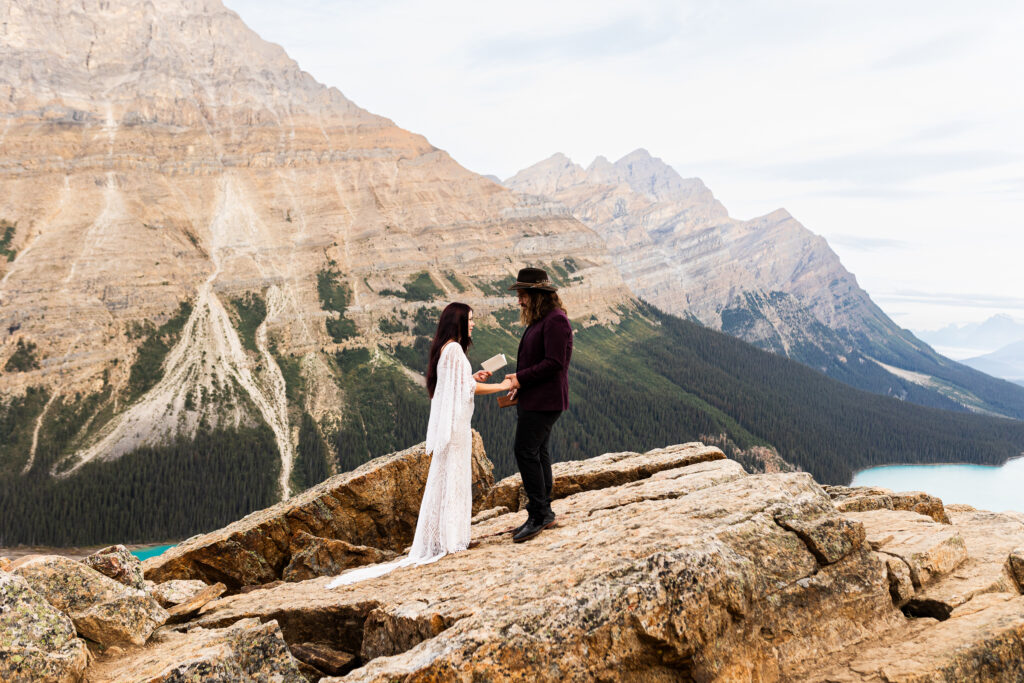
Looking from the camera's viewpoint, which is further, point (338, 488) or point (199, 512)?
point (199, 512)

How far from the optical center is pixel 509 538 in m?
12.9

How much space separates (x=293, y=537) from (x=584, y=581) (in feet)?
41.7

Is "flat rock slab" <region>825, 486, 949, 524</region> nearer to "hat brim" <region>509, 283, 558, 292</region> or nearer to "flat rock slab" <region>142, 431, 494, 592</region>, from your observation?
"hat brim" <region>509, 283, 558, 292</region>

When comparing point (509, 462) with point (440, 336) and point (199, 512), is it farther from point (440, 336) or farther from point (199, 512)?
point (440, 336)

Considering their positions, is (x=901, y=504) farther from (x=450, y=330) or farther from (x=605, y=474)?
(x=450, y=330)

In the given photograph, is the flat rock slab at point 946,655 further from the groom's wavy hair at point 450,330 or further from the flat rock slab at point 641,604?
the groom's wavy hair at point 450,330

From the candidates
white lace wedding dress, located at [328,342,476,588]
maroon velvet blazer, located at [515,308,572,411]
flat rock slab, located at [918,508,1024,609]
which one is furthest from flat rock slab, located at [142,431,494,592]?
flat rock slab, located at [918,508,1024,609]

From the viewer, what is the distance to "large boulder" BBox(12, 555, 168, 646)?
10.5m

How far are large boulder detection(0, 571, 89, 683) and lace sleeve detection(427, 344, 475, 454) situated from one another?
633 centimetres

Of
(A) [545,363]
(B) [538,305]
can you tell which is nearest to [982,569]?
(A) [545,363]

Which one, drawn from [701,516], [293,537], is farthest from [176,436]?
[701,516]

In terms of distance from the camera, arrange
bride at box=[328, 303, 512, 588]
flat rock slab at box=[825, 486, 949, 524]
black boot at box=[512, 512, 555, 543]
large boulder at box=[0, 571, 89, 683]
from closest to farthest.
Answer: large boulder at box=[0, 571, 89, 683]
black boot at box=[512, 512, 555, 543]
bride at box=[328, 303, 512, 588]
flat rock slab at box=[825, 486, 949, 524]

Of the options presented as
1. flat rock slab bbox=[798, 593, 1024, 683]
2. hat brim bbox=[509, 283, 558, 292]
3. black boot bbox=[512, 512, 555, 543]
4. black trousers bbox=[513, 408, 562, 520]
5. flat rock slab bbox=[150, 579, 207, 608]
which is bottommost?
flat rock slab bbox=[150, 579, 207, 608]

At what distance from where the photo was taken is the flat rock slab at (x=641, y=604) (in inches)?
315
